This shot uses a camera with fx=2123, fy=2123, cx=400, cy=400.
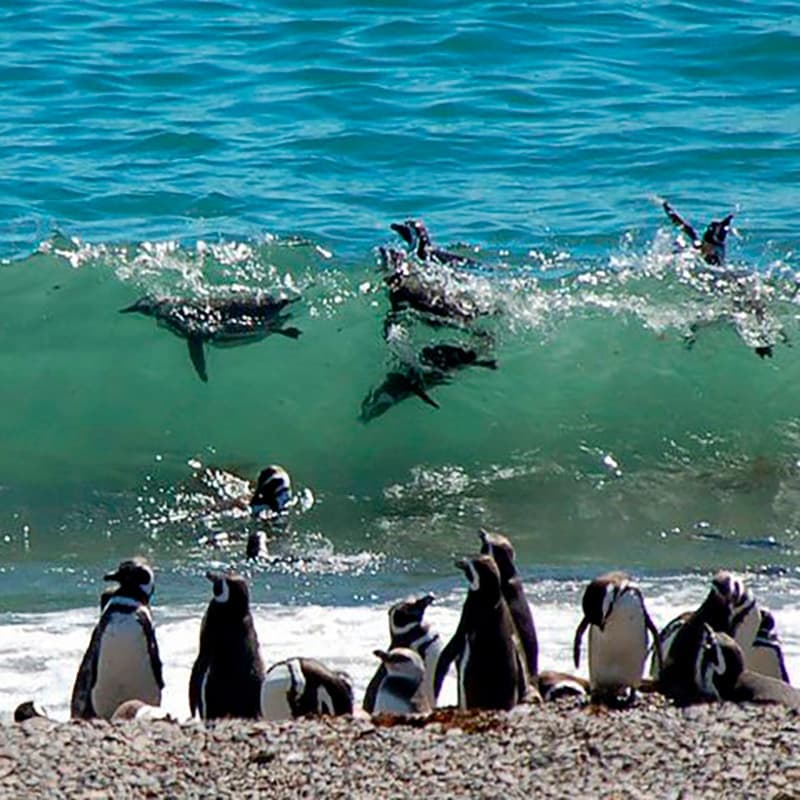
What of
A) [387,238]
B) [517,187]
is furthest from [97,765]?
[517,187]

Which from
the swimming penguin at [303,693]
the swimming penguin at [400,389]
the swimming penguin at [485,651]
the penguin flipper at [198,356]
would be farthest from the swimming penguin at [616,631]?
the penguin flipper at [198,356]

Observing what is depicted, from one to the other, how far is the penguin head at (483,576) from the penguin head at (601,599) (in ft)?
1.22

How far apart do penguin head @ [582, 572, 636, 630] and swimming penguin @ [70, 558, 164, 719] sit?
172cm

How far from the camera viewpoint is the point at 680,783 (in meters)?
6.20

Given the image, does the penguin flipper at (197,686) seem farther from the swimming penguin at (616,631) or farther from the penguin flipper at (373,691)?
the swimming penguin at (616,631)

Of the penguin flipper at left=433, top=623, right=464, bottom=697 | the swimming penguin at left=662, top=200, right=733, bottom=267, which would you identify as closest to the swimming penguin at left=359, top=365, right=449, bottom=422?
the swimming penguin at left=662, top=200, right=733, bottom=267

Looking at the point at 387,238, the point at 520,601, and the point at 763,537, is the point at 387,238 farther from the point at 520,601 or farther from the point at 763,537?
the point at 520,601

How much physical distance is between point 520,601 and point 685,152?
430 inches

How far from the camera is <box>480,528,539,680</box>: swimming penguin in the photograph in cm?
879

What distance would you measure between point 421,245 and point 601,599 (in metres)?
6.93

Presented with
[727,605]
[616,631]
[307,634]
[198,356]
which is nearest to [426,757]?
[616,631]

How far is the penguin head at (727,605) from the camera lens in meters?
8.12

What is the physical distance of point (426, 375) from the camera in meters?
15.1

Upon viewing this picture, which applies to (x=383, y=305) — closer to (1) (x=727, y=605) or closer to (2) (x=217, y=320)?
(2) (x=217, y=320)
